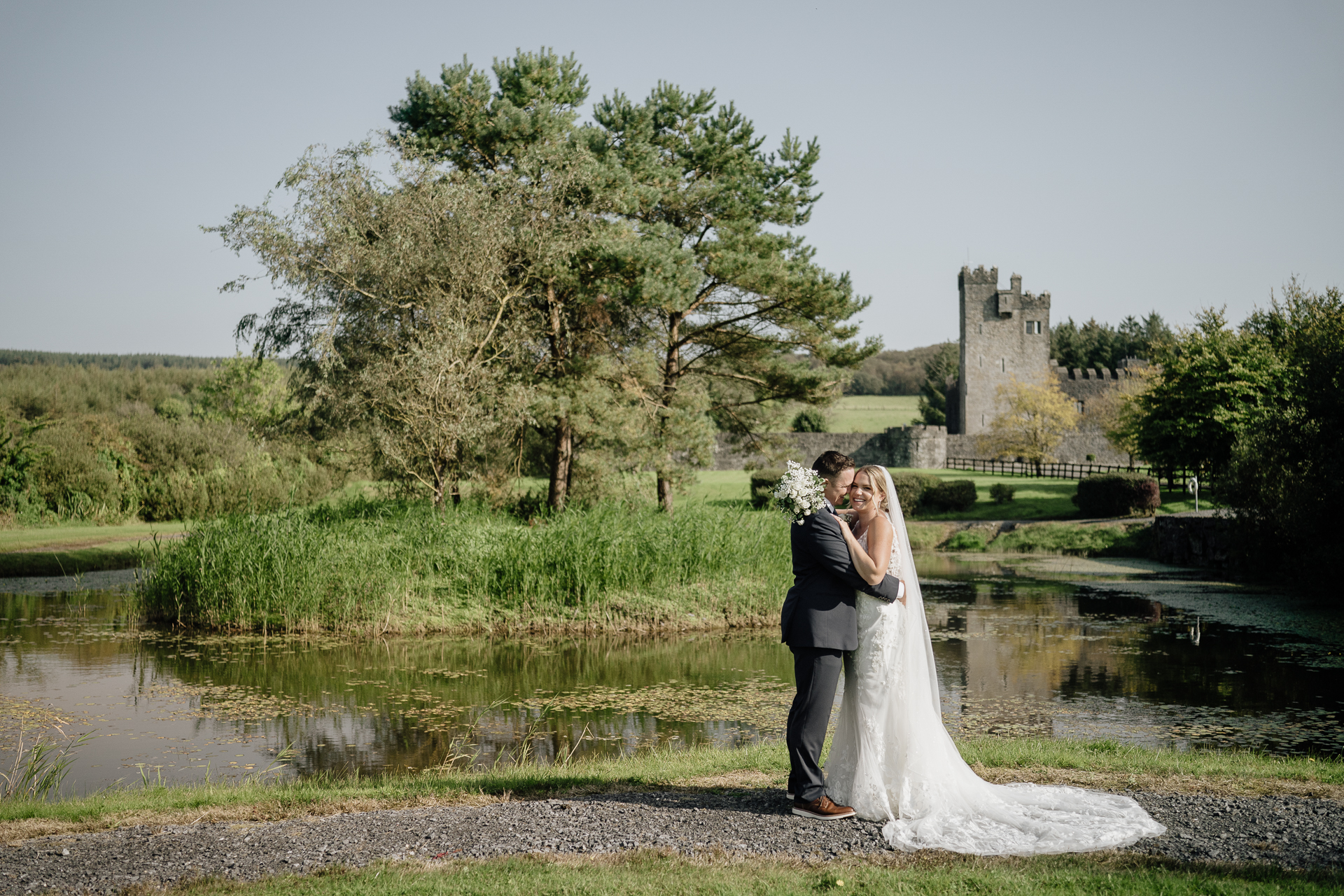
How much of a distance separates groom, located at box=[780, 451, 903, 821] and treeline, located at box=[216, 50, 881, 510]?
10.7 m

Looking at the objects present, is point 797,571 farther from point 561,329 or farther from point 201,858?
point 561,329

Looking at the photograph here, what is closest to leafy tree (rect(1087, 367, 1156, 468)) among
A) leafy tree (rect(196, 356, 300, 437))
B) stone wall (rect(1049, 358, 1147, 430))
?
stone wall (rect(1049, 358, 1147, 430))

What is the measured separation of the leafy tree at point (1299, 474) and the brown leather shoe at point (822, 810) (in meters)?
14.8

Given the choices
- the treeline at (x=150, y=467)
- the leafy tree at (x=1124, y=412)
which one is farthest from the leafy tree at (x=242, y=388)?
the leafy tree at (x=1124, y=412)

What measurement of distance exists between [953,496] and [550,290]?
20601 mm

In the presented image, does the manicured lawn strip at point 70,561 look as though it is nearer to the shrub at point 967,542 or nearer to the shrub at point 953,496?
the shrub at point 967,542

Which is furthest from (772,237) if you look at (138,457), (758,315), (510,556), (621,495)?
(138,457)

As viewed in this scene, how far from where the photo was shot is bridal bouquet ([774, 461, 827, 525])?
490 cm

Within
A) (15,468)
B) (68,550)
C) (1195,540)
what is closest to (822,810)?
(68,550)

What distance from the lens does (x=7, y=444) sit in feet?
84.2

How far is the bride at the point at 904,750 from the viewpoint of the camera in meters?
4.71

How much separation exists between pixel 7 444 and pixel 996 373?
51.8 metres

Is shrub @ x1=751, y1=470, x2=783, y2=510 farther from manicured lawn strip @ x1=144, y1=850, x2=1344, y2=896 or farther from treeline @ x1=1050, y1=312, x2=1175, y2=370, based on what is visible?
treeline @ x1=1050, y1=312, x2=1175, y2=370

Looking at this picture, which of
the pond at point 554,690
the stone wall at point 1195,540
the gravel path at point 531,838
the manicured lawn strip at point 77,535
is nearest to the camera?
the gravel path at point 531,838
